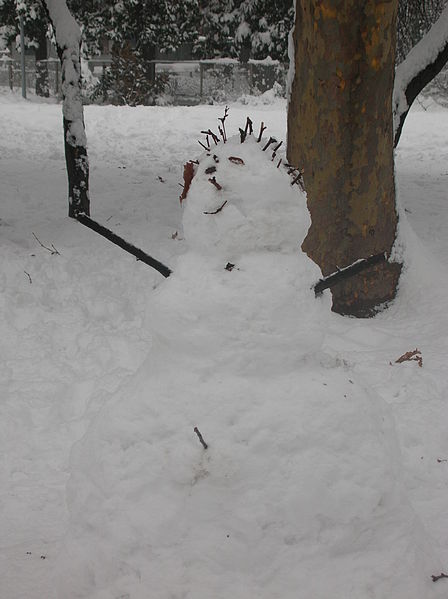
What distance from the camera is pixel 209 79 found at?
23688 mm

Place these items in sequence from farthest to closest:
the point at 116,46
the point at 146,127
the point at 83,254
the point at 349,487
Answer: the point at 116,46
the point at 146,127
the point at 83,254
the point at 349,487

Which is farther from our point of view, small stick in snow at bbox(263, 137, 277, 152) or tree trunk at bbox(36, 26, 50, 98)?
tree trunk at bbox(36, 26, 50, 98)

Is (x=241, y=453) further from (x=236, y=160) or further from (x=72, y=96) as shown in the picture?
(x=72, y=96)

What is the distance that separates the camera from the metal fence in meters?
22.7

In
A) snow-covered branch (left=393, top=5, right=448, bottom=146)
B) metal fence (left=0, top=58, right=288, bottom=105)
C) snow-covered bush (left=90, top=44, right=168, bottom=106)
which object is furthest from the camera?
metal fence (left=0, top=58, right=288, bottom=105)

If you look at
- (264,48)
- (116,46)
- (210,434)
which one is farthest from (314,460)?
(264,48)

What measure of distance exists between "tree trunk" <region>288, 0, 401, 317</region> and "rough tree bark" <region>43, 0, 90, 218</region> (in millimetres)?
2257

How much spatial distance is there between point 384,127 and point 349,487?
364cm

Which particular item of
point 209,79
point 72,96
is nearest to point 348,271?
point 72,96

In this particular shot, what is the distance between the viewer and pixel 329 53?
454 centimetres

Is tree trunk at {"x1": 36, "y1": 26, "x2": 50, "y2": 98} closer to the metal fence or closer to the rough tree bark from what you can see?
the metal fence

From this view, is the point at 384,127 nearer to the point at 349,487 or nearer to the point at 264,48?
the point at 349,487

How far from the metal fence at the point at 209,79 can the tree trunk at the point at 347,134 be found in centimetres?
1784

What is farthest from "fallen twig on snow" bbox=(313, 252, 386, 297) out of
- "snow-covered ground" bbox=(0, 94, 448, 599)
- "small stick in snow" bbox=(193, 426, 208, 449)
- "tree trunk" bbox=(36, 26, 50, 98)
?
"tree trunk" bbox=(36, 26, 50, 98)
